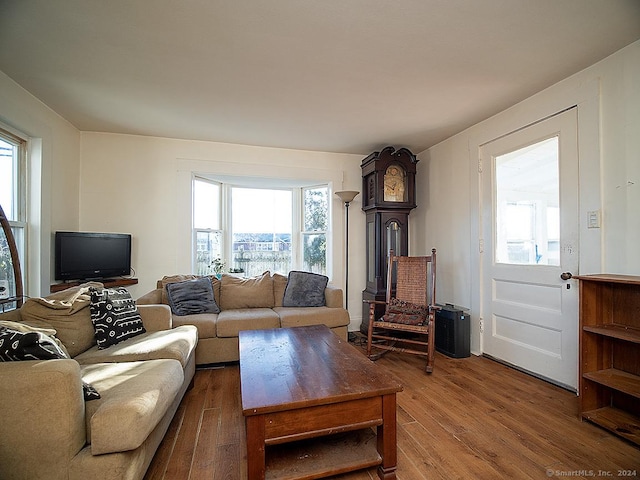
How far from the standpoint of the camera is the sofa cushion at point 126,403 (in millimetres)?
1189

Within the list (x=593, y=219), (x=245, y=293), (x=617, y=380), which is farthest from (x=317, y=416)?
(x=593, y=219)

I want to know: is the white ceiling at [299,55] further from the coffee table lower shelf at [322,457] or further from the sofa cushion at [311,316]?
the coffee table lower shelf at [322,457]

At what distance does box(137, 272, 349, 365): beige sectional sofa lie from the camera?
2828 millimetres

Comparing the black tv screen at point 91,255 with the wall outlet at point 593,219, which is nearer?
the wall outlet at point 593,219

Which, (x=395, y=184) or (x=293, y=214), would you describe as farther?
(x=293, y=214)

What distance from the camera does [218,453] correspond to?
167 cm

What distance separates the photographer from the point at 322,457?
1.54 meters

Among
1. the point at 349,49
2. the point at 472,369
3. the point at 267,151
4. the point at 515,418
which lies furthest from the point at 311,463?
the point at 267,151

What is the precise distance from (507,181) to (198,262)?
3656mm

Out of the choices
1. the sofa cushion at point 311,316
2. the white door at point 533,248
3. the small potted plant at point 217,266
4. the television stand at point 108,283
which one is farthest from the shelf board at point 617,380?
the television stand at point 108,283

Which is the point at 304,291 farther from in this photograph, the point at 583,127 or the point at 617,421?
the point at 583,127

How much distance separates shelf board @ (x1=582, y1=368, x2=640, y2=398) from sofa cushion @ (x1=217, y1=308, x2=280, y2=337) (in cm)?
242

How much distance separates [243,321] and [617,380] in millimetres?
2753

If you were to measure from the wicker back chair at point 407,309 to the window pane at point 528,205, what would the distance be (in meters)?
0.71
